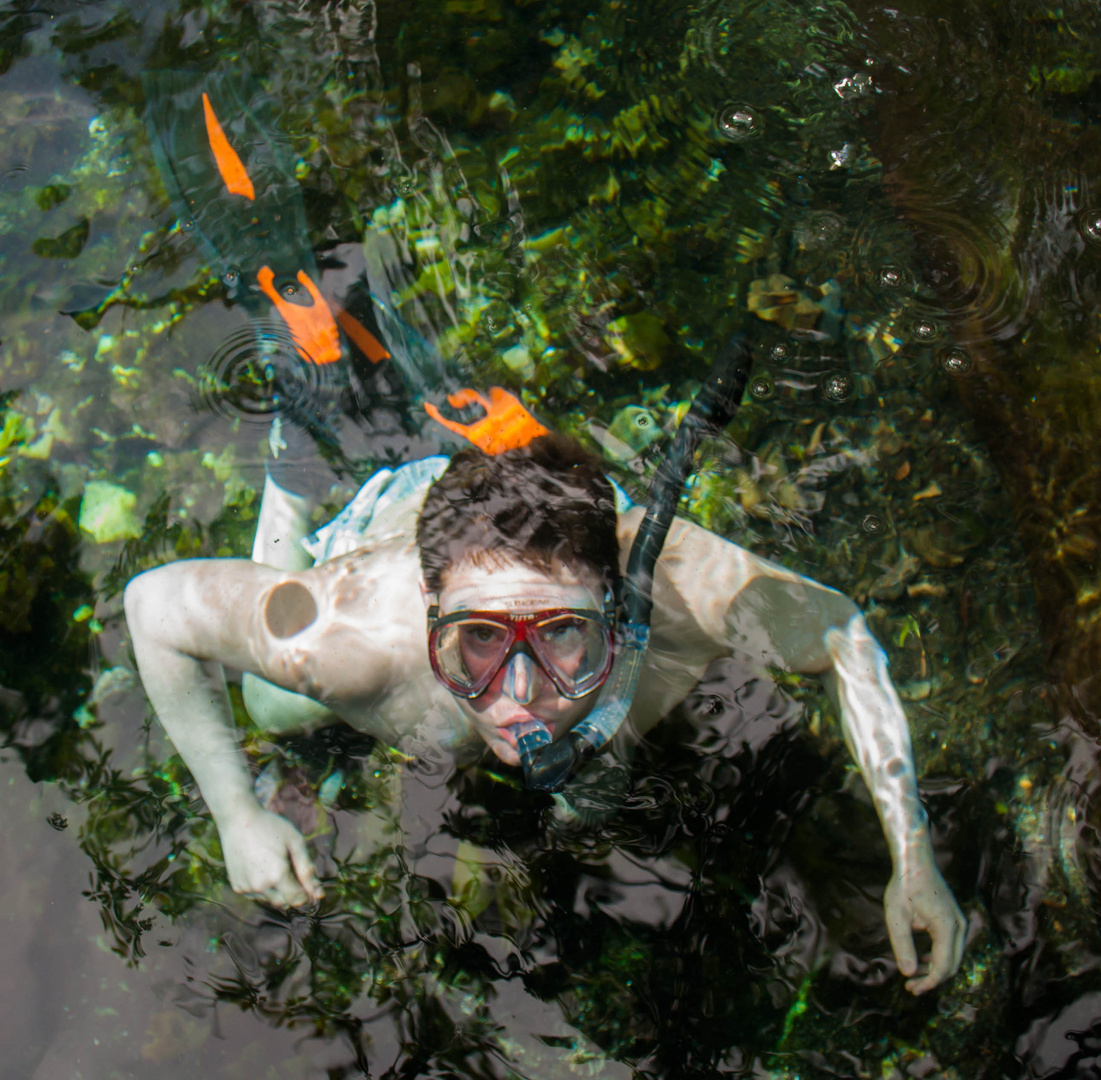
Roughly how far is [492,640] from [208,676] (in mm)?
1161

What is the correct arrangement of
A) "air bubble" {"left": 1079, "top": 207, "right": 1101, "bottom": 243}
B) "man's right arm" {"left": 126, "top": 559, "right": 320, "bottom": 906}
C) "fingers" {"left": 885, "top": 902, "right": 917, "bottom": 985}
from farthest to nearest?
"air bubble" {"left": 1079, "top": 207, "right": 1101, "bottom": 243}, "man's right arm" {"left": 126, "top": 559, "right": 320, "bottom": 906}, "fingers" {"left": 885, "top": 902, "right": 917, "bottom": 985}

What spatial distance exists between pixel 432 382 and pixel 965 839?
305 centimetres

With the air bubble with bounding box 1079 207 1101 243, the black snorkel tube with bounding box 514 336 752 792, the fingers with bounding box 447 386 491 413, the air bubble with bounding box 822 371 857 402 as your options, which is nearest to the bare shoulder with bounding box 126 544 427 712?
the black snorkel tube with bounding box 514 336 752 792

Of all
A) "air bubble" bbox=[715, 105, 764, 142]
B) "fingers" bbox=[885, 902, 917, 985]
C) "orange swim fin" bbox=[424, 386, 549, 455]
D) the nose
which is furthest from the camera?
"air bubble" bbox=[715, 105, 764, 142]

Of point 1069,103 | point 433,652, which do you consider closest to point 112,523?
point 433,652

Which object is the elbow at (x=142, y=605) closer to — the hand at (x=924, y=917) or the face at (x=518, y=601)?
the face at (x=518, y=601)

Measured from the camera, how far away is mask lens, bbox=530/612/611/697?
9.78 ft

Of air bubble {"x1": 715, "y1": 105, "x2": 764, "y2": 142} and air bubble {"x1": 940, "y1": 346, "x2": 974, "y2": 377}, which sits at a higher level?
air bubble {"x1": 715, "y1": 105, "x2": 764, "y2": 142}

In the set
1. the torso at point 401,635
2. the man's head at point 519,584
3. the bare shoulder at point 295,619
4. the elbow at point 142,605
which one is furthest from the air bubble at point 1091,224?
the elbow at point 142,605

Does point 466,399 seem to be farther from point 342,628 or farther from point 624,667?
point 624,667

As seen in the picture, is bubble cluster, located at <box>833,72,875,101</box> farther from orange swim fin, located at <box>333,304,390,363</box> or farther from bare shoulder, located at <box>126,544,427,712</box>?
bare shoulder, located at <box>126,544,427,712</box>

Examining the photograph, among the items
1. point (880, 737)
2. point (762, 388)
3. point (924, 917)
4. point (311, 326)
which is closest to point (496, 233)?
point (311, 326)

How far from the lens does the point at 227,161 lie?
471 centimetres

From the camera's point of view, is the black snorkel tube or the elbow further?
the elbow
